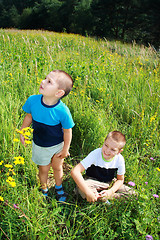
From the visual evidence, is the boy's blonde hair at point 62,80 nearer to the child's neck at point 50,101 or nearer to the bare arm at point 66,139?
the child's neck at point 50,101

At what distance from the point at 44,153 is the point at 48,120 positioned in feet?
1.07

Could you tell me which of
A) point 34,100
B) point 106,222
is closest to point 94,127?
point 34,100

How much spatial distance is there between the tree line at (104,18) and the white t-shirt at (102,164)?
A: 1658 centimetres

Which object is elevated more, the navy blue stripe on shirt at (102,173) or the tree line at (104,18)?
the tree line at (104,18)

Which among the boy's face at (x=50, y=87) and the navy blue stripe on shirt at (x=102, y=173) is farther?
the navy blue stripe on shirt at (x=102, y=173)

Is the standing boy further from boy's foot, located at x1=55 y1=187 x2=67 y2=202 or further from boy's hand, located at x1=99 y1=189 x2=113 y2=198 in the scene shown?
boy's hand, located at x1=99 y1=189 x2=113 y2=198

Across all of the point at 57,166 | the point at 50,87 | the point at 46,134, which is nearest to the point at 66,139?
the point at 46,134

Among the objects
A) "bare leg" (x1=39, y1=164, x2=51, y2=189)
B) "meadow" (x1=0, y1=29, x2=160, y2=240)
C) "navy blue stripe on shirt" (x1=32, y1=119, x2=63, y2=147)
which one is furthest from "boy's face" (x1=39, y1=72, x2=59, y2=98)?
"bare leg" (x1=39, y1=164, x2=51, y2=189)

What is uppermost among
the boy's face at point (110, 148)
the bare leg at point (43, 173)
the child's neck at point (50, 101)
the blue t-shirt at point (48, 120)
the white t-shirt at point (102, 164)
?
the child's neck at point (50, 101)

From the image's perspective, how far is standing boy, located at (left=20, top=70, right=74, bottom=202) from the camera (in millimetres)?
1574

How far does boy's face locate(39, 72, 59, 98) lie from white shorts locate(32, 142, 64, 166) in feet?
1.63

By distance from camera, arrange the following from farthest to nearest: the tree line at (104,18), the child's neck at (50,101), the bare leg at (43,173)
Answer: the tree line at (104,18) → the bare leg at (43,173) → the child's neck at (50,101)

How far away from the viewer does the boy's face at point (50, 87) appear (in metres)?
1.55

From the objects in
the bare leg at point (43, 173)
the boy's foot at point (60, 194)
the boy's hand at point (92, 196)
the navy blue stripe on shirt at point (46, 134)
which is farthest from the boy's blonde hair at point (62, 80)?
the boy's foot at point (60, 194)
